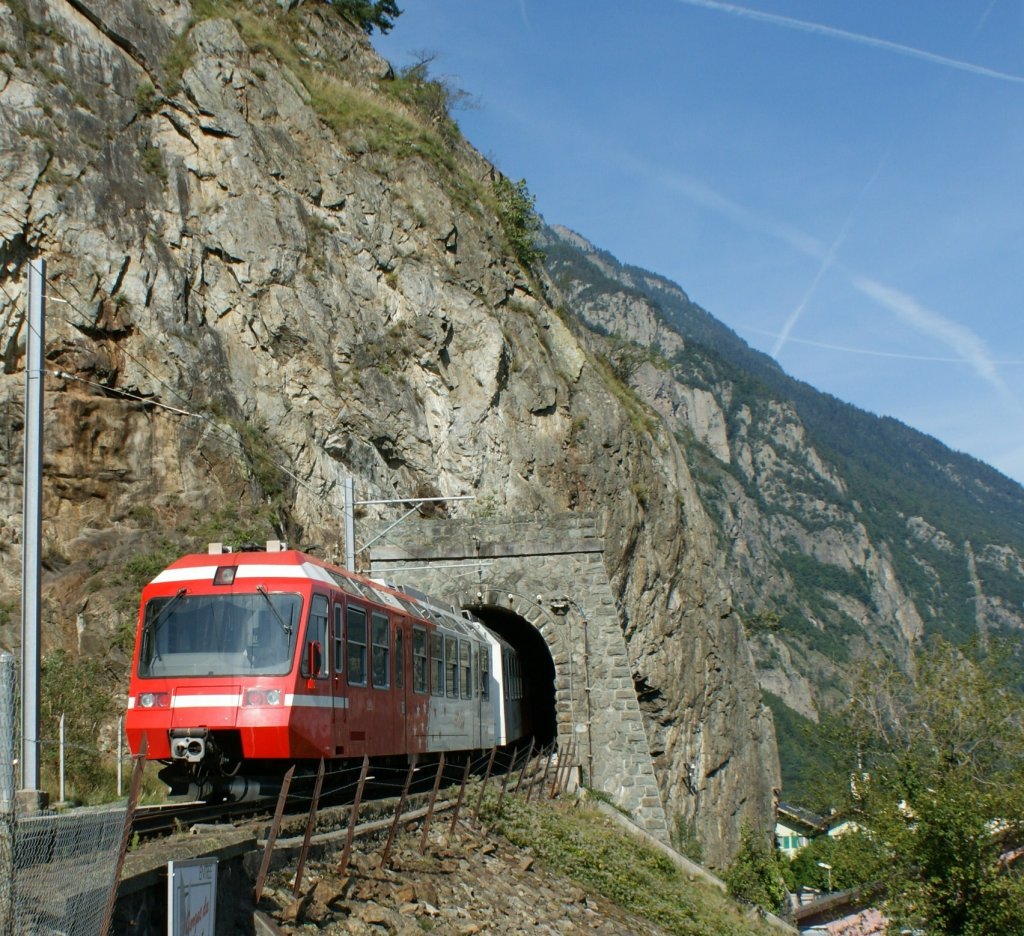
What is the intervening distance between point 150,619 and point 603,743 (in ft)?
48.3

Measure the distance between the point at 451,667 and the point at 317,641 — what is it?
22.6 ft

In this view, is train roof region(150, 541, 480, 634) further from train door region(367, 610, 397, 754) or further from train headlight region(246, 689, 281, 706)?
train headlight region(246, 689, 281, 706)

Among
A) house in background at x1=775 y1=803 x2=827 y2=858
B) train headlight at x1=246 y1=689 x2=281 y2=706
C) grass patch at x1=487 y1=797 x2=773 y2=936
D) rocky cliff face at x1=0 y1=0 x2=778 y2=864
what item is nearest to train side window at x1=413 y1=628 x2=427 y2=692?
grass patch at x1=487 y1=797 x2=773 y2=936

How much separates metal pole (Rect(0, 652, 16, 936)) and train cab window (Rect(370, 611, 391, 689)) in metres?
9.11

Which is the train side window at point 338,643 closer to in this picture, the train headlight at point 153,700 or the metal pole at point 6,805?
the train headlight at point 153,700

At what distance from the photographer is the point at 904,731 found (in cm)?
3516

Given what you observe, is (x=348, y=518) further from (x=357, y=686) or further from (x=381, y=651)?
(x=357, y=686)

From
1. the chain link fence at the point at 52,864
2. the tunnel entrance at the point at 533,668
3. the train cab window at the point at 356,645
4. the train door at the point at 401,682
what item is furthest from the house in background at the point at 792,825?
the chain link fence at the point at 52,864

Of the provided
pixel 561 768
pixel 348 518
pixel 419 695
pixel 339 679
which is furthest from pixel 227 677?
pixel 561 768

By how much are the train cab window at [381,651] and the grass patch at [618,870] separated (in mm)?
2281

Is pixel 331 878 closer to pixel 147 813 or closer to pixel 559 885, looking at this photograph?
pixel 147 813

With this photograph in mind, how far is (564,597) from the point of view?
26281 mm

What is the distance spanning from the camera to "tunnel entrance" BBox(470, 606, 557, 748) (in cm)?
3114

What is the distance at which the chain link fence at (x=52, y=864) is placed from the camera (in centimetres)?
488
